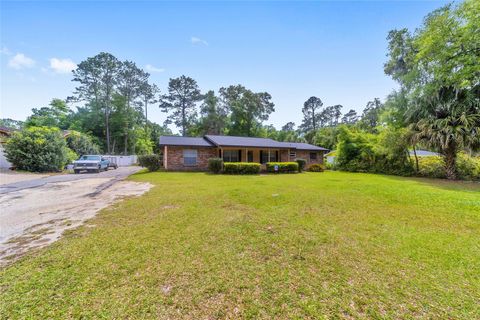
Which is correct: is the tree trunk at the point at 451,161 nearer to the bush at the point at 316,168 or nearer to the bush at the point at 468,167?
the bush at the point at 468,167

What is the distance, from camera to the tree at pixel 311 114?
50.0m

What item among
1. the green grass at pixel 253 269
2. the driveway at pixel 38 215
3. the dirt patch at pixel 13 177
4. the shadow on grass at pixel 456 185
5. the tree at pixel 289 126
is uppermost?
the tree at pixel 289 126

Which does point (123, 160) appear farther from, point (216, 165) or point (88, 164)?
point (216, 165)

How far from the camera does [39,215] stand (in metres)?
4.71

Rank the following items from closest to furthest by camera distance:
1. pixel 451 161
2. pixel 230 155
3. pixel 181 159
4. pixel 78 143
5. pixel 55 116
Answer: pixel 451 161
pixel 181 159
pixel 230 155
pixel 78 143
pixel 55 116

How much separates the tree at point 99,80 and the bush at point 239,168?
25.2 metres

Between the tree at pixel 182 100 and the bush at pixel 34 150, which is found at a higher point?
the tree at pixel 182 100

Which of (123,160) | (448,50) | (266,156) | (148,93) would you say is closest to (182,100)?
(148,93)

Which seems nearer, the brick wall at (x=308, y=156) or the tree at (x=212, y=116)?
the brick wall at (x=308, y=156)

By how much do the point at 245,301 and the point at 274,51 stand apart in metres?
13.1

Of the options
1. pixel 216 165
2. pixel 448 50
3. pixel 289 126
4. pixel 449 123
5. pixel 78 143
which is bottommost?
pixel 216 165

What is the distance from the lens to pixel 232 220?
452cm

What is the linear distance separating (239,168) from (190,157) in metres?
4.78

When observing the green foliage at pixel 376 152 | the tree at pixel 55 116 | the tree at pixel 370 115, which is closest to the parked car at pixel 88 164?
the tree at pixel 55 116
